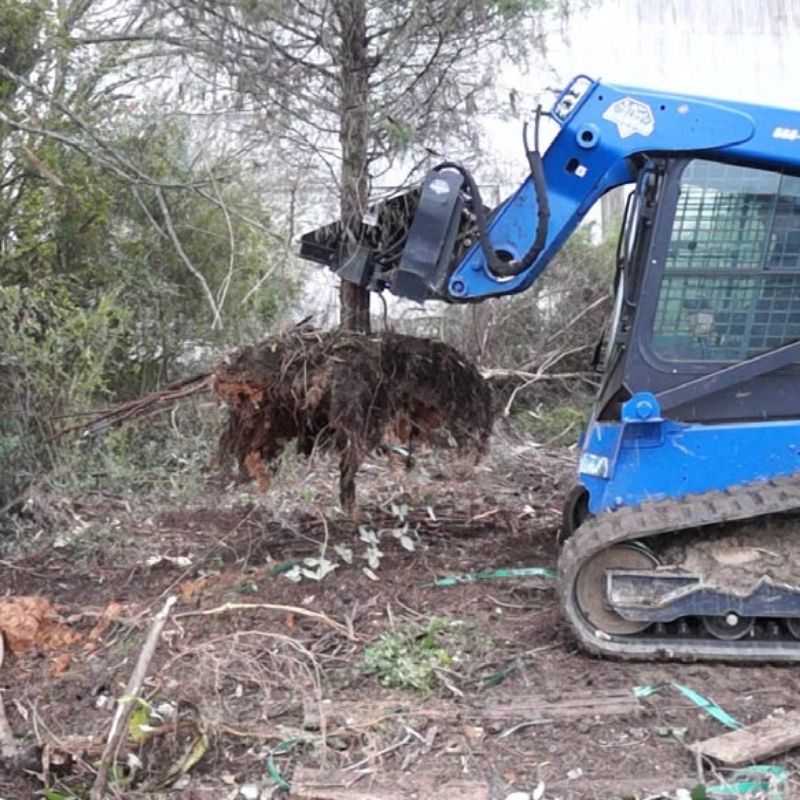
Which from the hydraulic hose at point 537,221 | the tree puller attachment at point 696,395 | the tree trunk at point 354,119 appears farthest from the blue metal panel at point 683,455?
the tree trunk at point 354,119

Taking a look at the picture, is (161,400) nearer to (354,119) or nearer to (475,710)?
(354,119)

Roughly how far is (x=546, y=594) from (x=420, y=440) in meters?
1.07

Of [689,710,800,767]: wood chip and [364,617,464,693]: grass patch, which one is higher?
[689,710,800,767]: wood chip

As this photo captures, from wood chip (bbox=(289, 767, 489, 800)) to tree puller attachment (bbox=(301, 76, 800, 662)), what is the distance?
3.91ft

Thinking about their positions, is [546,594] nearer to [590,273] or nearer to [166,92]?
[166,92]

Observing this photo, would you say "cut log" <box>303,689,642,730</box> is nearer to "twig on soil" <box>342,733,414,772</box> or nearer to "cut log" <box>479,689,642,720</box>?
"cut log" <box>479,689,642,720</box>

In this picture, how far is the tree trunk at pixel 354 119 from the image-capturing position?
595 centimetres

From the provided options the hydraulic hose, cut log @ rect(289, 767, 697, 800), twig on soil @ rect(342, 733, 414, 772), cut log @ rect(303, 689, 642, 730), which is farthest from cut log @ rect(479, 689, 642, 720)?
the hydraulic hose

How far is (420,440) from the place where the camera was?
19.1ft

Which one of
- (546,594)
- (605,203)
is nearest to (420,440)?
(546,594)

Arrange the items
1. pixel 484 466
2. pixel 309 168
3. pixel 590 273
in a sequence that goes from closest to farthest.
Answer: pixel 309 168 → pixel 484 466 → pixel 590 273

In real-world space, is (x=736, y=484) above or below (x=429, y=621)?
above

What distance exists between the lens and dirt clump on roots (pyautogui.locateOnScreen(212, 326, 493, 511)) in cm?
548

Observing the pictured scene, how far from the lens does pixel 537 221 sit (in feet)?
16.4
